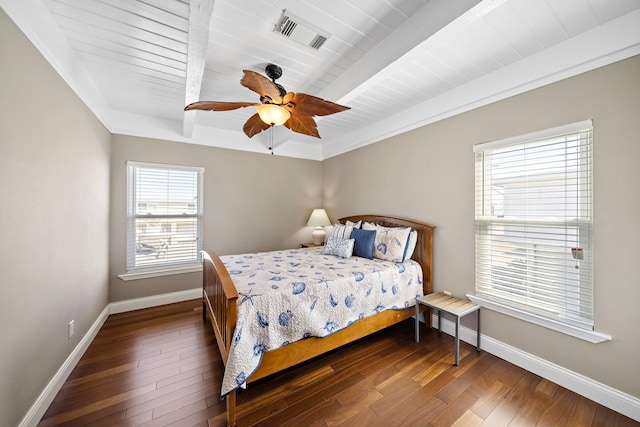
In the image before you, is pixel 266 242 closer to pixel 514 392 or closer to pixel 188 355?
pixel 188 355

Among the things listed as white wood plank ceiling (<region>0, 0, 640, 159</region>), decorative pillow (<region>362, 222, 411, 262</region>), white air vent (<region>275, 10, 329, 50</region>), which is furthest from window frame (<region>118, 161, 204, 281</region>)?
decorative pillow (<region>362, 222, 411, 262</region>)

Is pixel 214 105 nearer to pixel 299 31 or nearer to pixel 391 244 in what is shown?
pixel 299 31

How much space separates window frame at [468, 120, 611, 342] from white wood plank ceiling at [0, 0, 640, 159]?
45 cm

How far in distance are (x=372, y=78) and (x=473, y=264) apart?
2.06m

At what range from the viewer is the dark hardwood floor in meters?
1.59

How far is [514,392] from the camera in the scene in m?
A: 1.84

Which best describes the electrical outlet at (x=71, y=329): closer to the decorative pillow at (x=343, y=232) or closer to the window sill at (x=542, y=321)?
the decorative pillow at (x=343, y=232)

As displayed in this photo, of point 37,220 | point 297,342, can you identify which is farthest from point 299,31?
point 297,342

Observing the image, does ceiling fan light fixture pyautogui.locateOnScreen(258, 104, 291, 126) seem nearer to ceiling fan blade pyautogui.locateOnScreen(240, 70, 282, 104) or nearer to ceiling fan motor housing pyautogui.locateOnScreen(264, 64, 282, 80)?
ceiling fan blade pyautogui.locateOnScreen(240, 70, 282, 104)

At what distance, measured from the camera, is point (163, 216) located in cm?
347

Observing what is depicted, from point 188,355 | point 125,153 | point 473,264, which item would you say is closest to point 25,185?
point 188,355

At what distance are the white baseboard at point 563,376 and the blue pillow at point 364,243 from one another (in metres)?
1.26

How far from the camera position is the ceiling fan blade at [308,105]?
183cm

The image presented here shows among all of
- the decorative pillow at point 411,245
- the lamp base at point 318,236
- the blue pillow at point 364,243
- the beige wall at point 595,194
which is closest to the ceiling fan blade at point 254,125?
the blue pillow at point 364,243
